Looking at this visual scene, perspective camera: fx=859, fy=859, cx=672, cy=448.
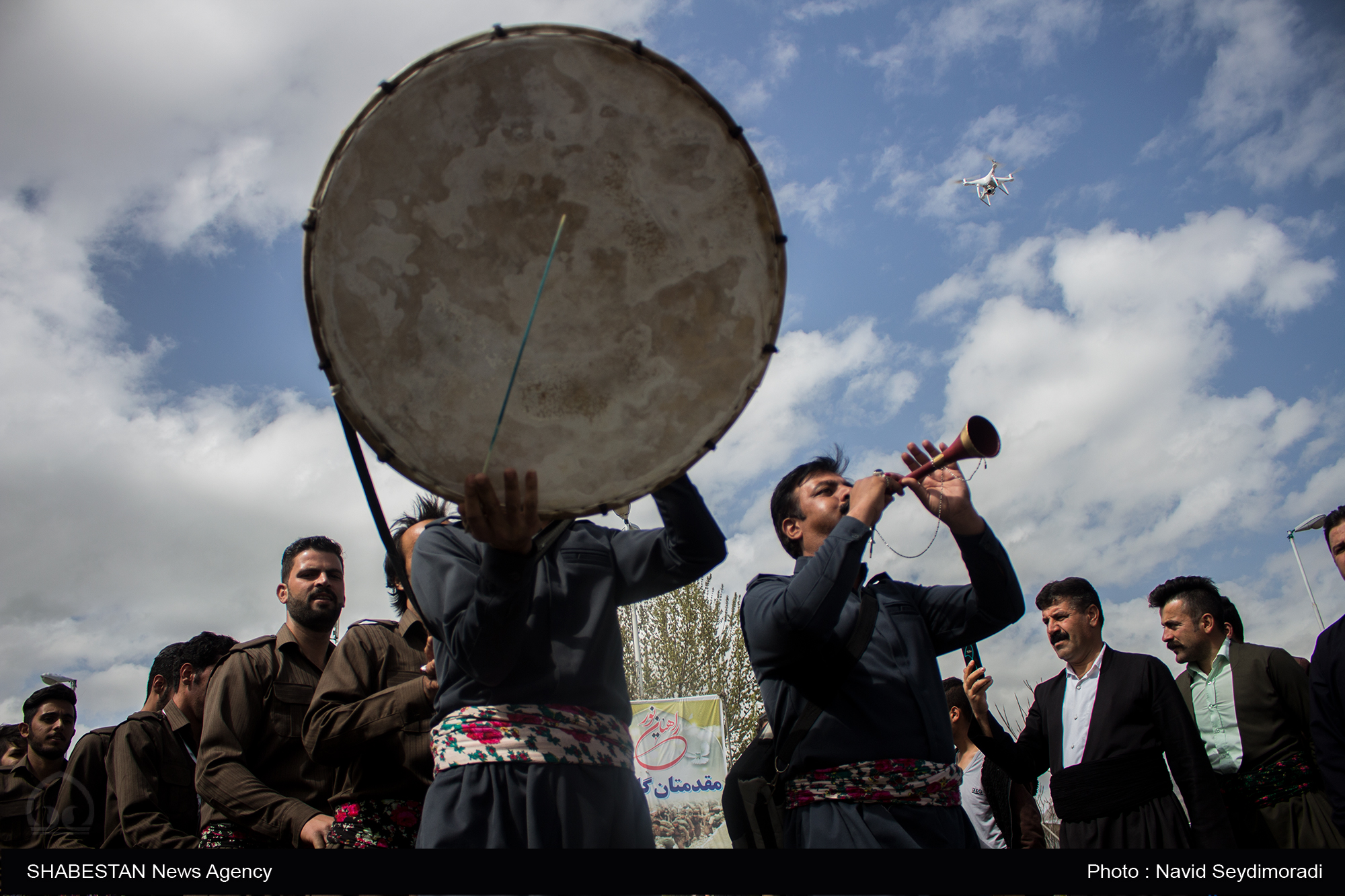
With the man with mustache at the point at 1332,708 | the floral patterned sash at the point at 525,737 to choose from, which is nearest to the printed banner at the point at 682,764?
the man with mustache at the point at 1332,708

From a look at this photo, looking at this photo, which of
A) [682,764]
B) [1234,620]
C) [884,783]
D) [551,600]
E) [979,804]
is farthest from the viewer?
[682,764]

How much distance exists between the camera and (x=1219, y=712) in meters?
4.15

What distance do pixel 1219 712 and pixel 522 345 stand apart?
4022 millimetres

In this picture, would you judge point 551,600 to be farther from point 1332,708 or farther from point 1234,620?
point 1234,620

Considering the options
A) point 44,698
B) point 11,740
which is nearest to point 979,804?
point 44,698

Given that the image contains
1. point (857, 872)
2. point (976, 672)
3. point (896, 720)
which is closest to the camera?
point (857, 872)

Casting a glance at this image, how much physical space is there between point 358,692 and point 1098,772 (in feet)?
9.84

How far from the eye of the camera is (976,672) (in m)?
3.59

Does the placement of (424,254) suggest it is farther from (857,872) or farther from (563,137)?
(857,872)

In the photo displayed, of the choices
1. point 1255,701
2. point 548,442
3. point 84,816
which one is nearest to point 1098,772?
point 1255,701

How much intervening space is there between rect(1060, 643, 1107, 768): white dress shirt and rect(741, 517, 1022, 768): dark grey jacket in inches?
50.4

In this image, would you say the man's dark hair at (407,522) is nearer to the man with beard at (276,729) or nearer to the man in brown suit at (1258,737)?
the man with beard at (276,729)

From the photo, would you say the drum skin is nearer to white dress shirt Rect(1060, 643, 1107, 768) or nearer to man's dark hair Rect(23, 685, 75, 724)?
white dress shirt Rect(1060, 643, 1107, 768)

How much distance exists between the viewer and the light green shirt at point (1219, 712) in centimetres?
403
